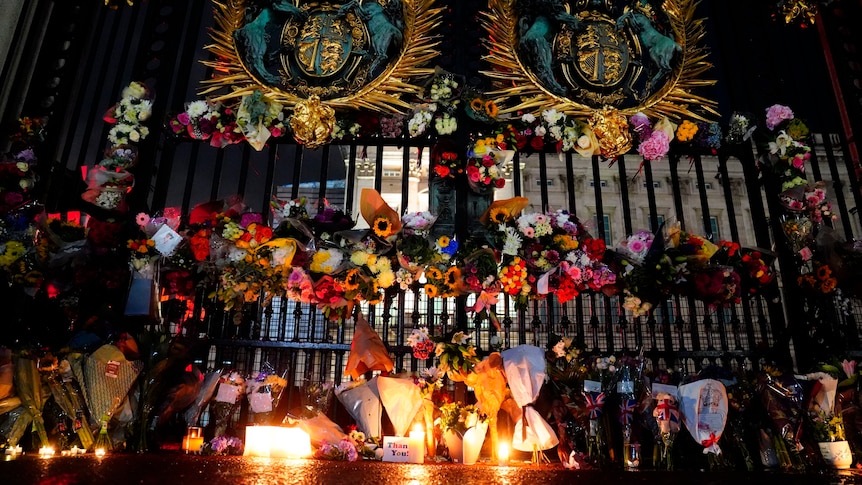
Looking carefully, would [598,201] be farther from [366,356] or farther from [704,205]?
[366,356]

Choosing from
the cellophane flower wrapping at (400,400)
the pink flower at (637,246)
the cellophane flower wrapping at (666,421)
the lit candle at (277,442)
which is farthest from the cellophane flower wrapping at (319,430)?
the pink flower at (637,246)

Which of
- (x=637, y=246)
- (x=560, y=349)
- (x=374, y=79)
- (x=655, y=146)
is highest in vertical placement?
(x=374, y=79)

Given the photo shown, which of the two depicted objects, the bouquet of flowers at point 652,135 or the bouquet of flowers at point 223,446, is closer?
the bouquet of flowers at point 223,446

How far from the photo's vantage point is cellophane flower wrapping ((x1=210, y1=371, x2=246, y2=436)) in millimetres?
4016

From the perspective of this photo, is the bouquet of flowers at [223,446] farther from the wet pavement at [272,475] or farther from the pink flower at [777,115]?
the pink flower at [777,115]

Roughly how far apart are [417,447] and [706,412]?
178 cm

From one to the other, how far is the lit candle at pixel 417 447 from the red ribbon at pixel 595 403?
43.3 inches

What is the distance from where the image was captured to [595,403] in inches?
148

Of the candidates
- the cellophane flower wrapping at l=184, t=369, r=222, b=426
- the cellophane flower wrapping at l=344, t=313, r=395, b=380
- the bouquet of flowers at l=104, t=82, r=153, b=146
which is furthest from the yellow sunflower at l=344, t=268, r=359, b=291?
the bouquet of flowers at l=104, t=82, r=153, b=146

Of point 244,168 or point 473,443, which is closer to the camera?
point 473,443

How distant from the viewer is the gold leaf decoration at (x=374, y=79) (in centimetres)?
535

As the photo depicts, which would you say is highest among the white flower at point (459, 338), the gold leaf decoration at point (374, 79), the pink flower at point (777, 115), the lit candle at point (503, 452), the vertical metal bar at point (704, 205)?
the gold leaf decoration at point (374, 79)

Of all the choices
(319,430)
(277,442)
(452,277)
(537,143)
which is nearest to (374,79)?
(537,143)

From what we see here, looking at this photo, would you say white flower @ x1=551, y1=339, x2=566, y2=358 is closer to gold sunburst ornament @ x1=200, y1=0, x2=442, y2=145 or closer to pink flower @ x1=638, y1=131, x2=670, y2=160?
pink flower @ x1=638, y1=131, x2=670, y2=160
